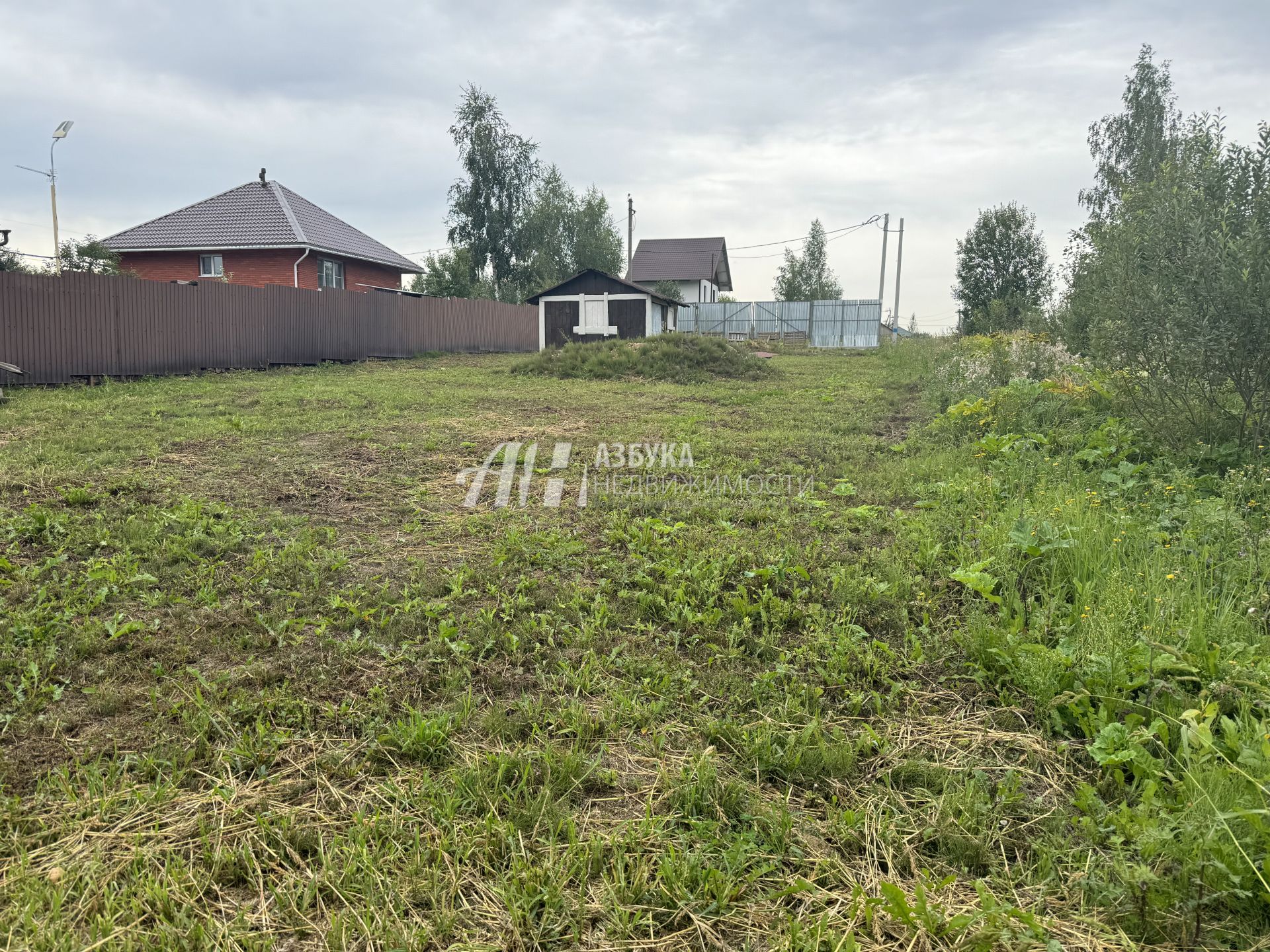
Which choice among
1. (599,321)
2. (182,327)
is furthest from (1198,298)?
(599,321)

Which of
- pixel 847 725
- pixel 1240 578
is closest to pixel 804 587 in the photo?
pixel 847 725

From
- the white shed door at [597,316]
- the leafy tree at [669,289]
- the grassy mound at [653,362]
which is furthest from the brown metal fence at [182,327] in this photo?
the leafy tree at [669,289]

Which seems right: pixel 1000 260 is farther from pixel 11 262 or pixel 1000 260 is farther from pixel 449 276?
pixel 11 262

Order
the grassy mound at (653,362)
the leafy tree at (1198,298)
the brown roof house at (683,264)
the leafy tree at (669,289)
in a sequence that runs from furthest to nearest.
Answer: the brown roof house at (683,264) → the leafy tree at (669,289) → the grassy mound at (653,362) → the leafy tree at (1198,298)

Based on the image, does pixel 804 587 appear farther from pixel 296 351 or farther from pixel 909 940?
pixel 296 351

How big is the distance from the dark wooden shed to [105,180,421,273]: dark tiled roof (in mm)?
6332

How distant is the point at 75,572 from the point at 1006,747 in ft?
12.9

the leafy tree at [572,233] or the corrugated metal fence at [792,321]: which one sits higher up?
the leafy tree at [572,233]

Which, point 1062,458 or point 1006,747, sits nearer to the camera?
point 1006,747

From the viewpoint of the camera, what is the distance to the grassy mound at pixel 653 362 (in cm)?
1495

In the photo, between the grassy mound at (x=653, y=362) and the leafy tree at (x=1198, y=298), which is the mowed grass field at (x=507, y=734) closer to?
the leafy tree at (x=1198, y=298)

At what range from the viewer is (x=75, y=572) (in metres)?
3.45

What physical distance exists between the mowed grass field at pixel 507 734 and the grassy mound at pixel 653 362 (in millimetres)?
10147

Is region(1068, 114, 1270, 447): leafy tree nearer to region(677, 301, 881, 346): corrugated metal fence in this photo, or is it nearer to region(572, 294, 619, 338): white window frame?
region(572, 294, 619, 338): white window frame
